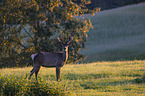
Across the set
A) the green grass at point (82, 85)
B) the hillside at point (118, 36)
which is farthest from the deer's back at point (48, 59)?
the hillside at point (118, 36)

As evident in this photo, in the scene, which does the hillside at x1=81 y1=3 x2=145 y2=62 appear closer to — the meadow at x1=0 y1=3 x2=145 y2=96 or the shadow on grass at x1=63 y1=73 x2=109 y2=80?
the meadow at x1=0 y1=3 x2=145 y2=96

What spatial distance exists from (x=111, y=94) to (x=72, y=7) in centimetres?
1725

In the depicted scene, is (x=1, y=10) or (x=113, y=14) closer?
(x=1, y=10)

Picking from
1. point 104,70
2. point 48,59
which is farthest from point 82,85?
point 104,70

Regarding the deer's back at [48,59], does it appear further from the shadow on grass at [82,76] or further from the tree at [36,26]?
the tree at [36,26]

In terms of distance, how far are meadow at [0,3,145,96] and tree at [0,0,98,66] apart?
11.5 ft

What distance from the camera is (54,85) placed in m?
10.7

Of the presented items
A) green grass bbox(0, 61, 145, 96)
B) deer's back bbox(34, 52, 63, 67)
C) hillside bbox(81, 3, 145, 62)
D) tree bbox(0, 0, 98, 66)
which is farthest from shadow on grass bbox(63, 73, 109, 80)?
hillside bbox(81, 3, 145, 62)

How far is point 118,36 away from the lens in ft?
186

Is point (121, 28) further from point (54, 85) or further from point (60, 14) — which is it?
point (54, 85)

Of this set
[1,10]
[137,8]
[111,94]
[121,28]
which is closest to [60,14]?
[1,10]

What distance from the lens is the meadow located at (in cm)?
1052

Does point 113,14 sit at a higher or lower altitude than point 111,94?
higher

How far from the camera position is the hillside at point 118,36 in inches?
1712
